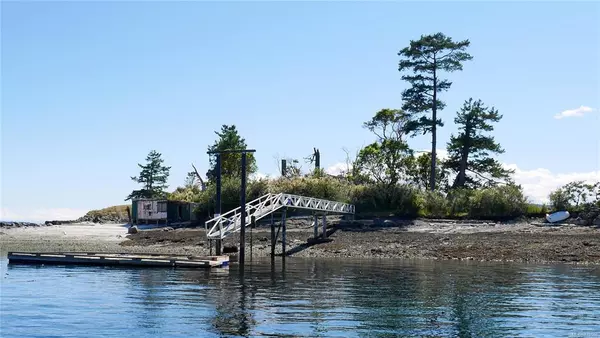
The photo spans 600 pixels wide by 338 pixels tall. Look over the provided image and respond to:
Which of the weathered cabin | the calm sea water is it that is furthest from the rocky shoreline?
the weathered cabin

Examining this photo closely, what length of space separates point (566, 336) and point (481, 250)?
2718 centimetres

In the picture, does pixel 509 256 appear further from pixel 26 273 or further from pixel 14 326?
pixel 14 326

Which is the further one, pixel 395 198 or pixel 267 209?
pixel 395 198

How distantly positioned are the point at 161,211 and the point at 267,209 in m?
27.9

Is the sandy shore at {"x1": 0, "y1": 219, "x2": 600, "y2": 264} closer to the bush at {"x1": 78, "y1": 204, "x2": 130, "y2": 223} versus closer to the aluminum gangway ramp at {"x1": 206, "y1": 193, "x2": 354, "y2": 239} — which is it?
the aluminum gangway ramp at {"x1": 206, "y1": 193, "x2": 354, "y2": 239}

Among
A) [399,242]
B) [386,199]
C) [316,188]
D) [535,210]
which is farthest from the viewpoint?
[316,188]

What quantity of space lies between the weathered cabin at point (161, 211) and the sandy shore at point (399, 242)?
8.45 m

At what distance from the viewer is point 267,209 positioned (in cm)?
4497

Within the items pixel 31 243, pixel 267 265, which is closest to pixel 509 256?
pixel 267 265

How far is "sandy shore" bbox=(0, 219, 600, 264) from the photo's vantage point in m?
44.1

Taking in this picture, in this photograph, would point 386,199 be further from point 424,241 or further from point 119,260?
point 119,260

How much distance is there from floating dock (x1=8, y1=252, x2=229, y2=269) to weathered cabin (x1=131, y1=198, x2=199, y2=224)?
2918cm

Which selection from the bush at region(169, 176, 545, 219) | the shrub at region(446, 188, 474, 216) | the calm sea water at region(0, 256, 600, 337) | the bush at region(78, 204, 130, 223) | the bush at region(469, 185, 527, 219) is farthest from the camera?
the bush at region(78, 204, 130, 223)

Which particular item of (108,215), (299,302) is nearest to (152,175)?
(108,215)
